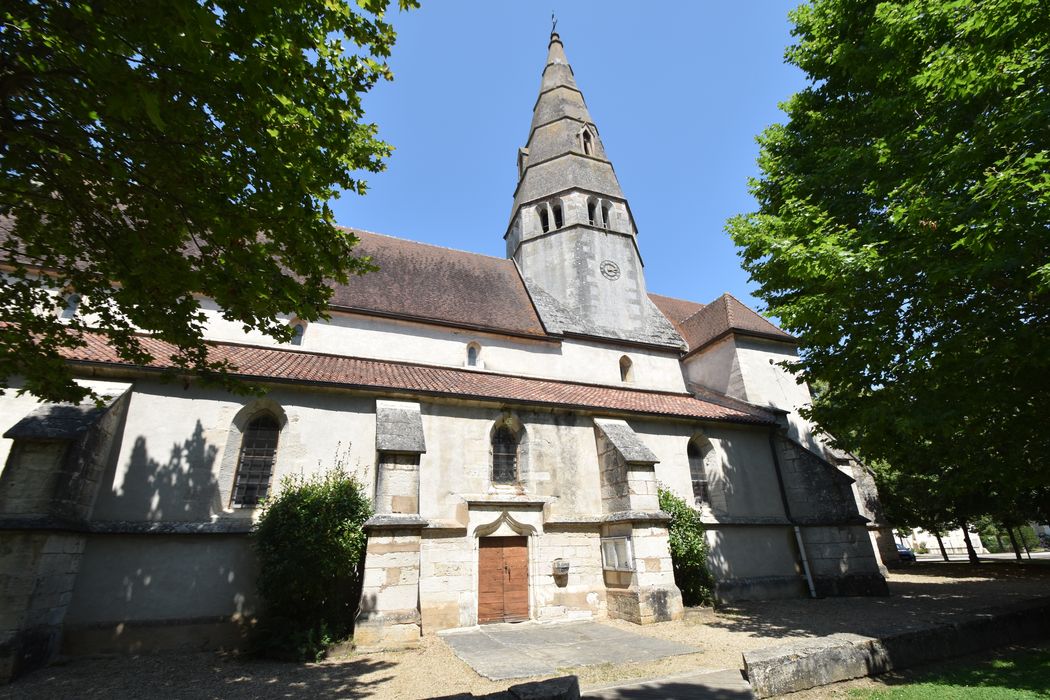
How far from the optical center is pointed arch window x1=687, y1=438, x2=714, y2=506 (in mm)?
14602

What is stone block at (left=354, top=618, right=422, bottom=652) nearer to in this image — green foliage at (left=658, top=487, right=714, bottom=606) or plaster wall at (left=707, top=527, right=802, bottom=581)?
green foliage at (left=658, top=487, right=714, bottom=606)

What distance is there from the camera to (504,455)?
42.6 ft

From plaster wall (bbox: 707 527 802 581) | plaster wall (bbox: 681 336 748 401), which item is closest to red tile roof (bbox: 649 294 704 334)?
plaster wall (bbox: 681 336 748 401)

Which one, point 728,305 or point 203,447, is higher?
point 728,305

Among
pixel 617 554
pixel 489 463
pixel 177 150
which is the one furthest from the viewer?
pixel 489 463

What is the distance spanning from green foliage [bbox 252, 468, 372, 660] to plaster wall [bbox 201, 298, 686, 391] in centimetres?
574

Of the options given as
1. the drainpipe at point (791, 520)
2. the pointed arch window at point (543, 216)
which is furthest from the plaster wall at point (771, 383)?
the pointed arch window at point (543, 216)

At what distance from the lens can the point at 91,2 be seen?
420 centimetres

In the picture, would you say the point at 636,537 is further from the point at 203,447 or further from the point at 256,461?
the point at 203,447

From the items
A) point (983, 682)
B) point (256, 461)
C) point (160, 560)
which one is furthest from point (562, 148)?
point (983, 682)

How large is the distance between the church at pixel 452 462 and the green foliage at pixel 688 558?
40.9 inches

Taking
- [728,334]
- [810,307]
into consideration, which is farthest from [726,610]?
[728,334]

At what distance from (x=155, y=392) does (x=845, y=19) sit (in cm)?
1631

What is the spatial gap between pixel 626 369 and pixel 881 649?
12.2m
